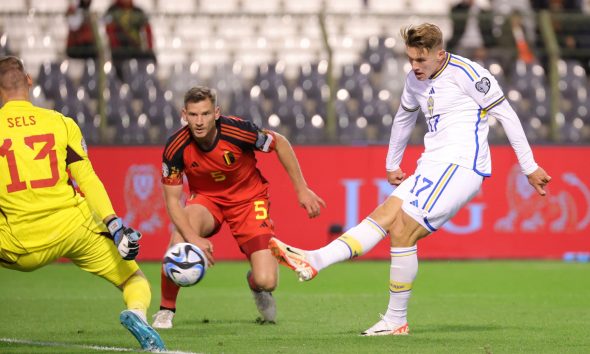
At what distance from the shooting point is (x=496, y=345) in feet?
26.0

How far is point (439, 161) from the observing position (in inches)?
333

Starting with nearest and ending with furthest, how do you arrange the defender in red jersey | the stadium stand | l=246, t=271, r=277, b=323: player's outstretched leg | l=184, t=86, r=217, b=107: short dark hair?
1. l=184, t=86, r=217, b=107: short dark hair
2. the defender in red jersey
3. l=246, t=271, r=277, b=323: player's outstretched leg
4. the stadium stand

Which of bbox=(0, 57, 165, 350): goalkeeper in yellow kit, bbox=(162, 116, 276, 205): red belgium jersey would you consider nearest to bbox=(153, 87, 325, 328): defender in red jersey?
bbox=(162, 116, 276, 205): red belgium jersey

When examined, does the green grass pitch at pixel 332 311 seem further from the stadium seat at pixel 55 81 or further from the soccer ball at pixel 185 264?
the stadium seat at pixel 55 81

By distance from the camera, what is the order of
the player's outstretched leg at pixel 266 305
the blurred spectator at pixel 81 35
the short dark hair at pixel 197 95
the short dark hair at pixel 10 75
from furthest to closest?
1. the blurred spectator at pixel 81 35
2. the player's outstretched leg at pixel 266 305
3. the short dark hair at pixel 197 95
4. the short dark hair at pixel 10 75

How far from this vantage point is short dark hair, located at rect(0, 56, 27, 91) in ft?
25.2

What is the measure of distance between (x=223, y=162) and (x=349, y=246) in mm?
1792

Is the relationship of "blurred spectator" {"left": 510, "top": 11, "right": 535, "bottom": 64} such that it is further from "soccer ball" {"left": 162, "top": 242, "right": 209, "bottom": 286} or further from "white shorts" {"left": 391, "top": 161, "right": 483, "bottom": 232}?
"soccer ball" {"left": 162, "top": 242, "right": 209, "bottom": 286}

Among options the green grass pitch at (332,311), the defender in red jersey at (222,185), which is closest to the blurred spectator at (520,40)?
the green grass pitch at (332,311)

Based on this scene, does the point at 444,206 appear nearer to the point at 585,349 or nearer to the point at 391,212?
the point at 391,212

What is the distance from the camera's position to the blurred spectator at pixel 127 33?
1689 centimetres

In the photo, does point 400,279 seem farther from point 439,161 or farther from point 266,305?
point 266,305

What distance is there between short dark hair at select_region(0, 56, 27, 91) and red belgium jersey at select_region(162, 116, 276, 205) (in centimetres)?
177

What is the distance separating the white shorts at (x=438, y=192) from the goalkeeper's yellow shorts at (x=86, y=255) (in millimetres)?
2066
